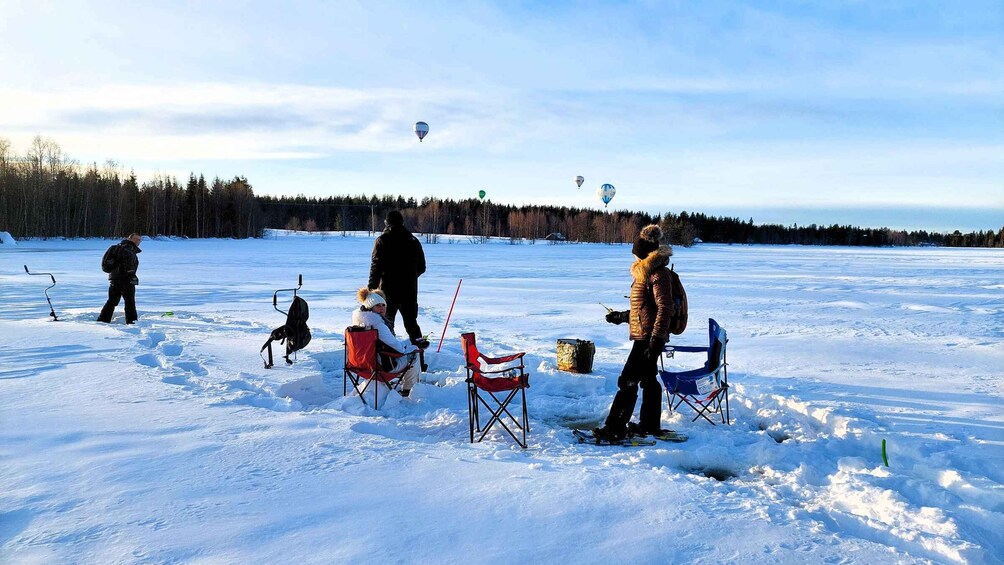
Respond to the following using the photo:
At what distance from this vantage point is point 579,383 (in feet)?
20.1

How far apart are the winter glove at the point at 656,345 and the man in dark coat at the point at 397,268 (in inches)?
125

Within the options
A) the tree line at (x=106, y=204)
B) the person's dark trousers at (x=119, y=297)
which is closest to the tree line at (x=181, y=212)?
the tree line at (x=106, y=204)

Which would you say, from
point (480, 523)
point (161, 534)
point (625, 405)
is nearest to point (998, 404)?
point (625, 405)

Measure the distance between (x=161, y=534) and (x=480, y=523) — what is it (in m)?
1.42

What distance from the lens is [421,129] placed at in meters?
38.0

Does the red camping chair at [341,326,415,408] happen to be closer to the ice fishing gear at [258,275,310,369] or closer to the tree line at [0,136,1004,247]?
the ice fishing gear at [258,275,310,369]

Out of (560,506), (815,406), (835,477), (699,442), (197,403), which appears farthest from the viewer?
(815,406)

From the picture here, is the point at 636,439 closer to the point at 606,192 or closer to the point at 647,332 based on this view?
the point at 647,332

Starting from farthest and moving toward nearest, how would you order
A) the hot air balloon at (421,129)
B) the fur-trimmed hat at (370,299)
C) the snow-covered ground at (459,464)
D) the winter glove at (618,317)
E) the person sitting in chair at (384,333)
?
the hot air balloon at (421,129) < the fur-trimmed hat at (370,299) < the person sitting in chair at (384,333) < the winter glove at (618,317) < the snow-covered ground at (459,464)

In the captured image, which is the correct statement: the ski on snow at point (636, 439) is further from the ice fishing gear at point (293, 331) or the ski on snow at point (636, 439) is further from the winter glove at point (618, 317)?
the ice fishing gear at point (293, 331)

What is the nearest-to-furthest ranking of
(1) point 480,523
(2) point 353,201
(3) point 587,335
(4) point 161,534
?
(4) point 161,534
(1) point 480,523
(3) point 587,335
(2) point 353,201

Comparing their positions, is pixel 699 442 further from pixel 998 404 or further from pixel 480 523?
pixel 998 404

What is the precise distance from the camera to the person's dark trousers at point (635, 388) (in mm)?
4426

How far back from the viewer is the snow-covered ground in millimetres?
2748
